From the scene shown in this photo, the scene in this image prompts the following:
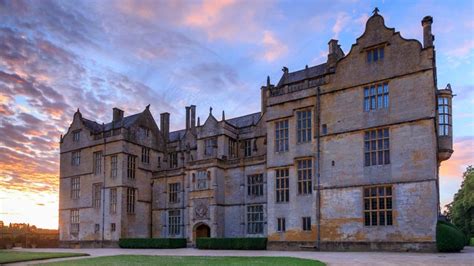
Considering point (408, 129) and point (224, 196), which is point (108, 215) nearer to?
point (224, 196)

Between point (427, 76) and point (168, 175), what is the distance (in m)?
26.4

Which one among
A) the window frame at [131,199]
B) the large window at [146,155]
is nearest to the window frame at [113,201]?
the window frame at [131,199]

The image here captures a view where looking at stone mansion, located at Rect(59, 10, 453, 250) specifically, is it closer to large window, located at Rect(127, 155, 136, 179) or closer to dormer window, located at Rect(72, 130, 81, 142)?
large window, located at Rect(127, 155, 136, 179)

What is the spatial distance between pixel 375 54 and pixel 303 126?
23.5 feet

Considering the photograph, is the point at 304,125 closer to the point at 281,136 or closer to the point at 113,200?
the point at 281,136

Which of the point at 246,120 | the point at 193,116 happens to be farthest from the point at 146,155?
the point at 246,120

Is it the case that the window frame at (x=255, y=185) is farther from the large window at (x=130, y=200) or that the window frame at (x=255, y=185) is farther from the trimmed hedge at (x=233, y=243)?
the large window at (x=130, y=200)

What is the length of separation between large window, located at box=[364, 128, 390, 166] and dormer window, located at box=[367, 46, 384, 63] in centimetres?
479

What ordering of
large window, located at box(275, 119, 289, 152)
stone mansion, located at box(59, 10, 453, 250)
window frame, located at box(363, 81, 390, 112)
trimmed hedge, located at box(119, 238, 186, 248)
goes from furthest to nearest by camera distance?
1. trimmed hedge, located at box(119, 238, 186, 248)
2. large window, located at box(275, 119, 289, 152)
3. window frame, located at box(363, 81, 390, 112)
4. stone mansion, located at box(59, 10, 453, 250)

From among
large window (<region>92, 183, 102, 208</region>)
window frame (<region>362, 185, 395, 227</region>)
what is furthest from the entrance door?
window frame (<region>362, 185, 395, 227</region>)

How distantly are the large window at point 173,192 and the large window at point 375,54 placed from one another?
22.4 metres

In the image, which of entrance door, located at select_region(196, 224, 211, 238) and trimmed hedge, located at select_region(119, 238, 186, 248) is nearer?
trimmed hedge, located at select_region(119, 238, 186, 248)

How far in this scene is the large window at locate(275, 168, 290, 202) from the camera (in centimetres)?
3200

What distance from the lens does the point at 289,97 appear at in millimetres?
32406
